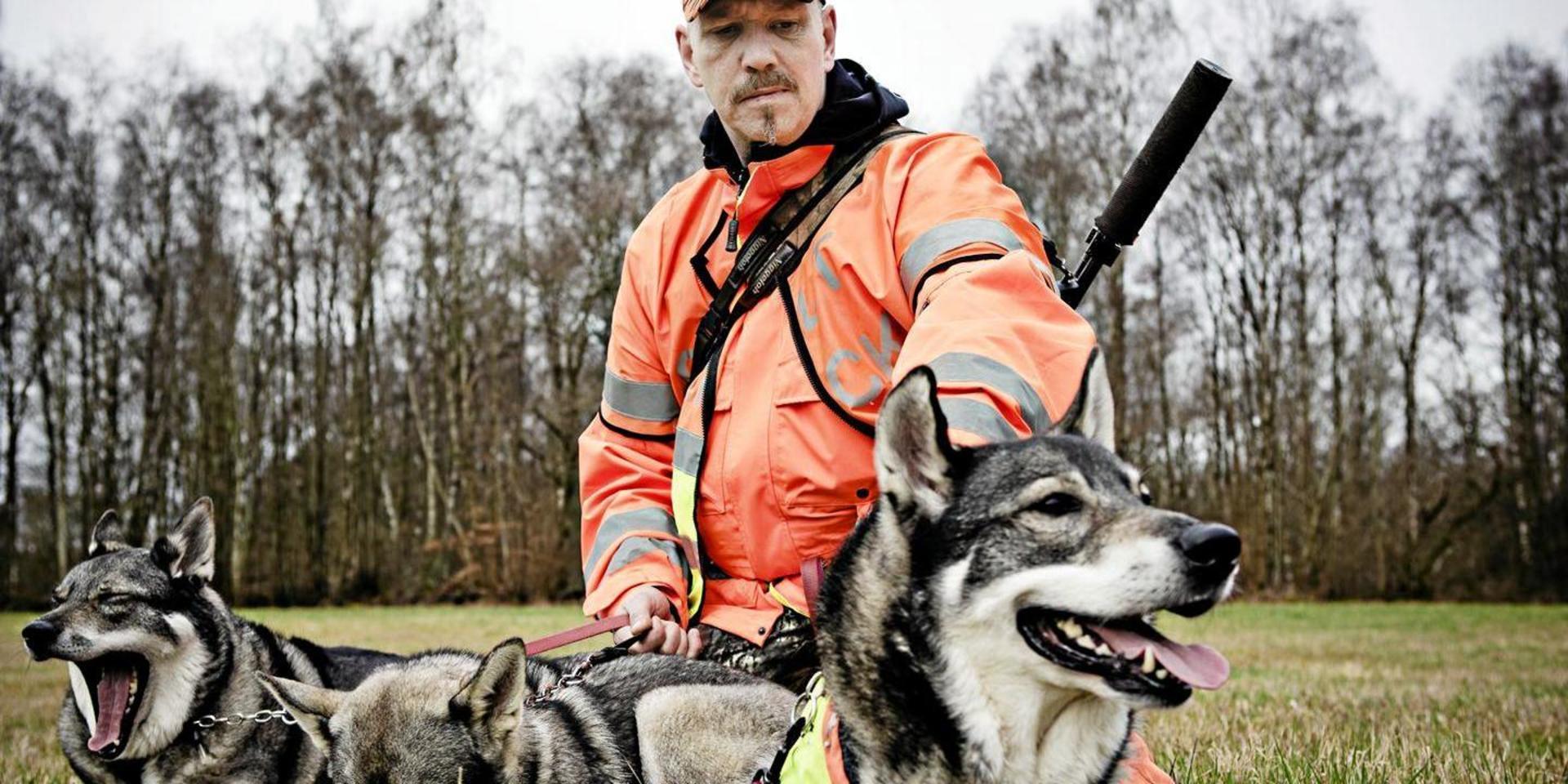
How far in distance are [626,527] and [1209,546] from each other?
2410 millimetres

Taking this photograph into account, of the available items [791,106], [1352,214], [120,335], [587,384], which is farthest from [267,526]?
[791,106]

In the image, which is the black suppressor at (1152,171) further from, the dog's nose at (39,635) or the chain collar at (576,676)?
the dog's nose at (39,635)

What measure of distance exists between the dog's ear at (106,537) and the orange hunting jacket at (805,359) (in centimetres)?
344

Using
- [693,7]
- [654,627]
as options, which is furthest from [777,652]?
[693,7]

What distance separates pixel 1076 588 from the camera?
2.30 metres

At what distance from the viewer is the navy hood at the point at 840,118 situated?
379 centimetres

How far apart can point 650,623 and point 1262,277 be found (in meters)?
28.5

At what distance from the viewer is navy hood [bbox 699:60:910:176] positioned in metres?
3.79

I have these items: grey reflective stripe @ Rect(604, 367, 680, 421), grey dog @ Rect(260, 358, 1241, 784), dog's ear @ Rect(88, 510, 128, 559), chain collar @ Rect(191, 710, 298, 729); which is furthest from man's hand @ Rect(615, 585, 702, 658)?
dog's ear @ Rect(88, 510, 128, 559)

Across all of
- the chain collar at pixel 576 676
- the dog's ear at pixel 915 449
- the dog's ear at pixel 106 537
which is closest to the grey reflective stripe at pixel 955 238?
the dog's ear at pixel 915 449

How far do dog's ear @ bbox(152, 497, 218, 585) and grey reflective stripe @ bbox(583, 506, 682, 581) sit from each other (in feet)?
8.75

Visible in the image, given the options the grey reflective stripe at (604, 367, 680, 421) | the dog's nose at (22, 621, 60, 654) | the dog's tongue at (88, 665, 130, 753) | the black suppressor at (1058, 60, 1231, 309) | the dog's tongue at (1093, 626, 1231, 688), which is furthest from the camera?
the dog's tongue at (88, 665, 130, 753)

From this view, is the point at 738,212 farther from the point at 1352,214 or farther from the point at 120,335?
the point at 120,335

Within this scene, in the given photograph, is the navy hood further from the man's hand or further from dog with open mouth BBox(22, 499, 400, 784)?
dog with open mouth BBox(22, 499, 400, 784)
